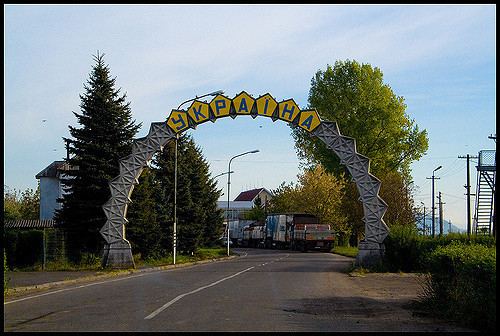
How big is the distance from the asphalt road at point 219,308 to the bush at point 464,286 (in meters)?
0.50

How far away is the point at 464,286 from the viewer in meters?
13.2

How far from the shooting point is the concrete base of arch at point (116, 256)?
108 ft

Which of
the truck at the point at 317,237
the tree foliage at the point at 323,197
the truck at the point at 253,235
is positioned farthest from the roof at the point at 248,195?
the truck at the point at 317,237

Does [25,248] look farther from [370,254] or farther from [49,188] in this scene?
[49,188]

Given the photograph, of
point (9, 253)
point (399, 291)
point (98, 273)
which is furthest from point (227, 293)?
point (9, 253)

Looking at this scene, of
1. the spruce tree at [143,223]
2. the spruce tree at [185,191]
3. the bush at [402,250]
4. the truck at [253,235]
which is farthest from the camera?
the truck at [253,235]

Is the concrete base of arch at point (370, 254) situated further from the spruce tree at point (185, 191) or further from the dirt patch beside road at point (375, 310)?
the spruce tree at point (185, 191)

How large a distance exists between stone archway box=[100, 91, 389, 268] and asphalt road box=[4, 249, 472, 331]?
31.9 ft

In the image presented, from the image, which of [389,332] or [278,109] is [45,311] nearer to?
[389,332]

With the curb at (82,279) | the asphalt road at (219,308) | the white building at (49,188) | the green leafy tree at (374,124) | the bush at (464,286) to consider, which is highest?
the green leafy tree at (374,124)

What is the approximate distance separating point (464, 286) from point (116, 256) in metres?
22.3

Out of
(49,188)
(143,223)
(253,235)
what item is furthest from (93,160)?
(253,235)

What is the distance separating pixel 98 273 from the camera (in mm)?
29297

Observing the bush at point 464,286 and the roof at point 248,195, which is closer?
the bush at point 464,286
